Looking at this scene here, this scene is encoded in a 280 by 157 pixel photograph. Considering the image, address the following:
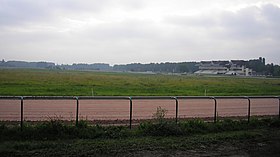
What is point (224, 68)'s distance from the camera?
165 metres

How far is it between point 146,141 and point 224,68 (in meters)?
163

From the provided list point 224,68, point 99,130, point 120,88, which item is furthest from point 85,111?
point 224,68

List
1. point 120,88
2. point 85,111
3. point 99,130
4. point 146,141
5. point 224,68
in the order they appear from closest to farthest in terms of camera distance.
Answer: point 146,141, point 99,130, point 85,111, point 120,88, point 224,68

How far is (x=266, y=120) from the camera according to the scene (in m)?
12.8

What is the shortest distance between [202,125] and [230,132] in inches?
41.0

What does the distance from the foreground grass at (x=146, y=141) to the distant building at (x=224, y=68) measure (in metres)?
145

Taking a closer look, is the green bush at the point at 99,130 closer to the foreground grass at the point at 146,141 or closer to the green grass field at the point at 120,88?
the foreground grass at the point at 146,141

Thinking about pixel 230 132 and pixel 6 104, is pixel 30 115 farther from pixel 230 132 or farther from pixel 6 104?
pixel 230 132

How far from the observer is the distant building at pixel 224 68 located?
503ft

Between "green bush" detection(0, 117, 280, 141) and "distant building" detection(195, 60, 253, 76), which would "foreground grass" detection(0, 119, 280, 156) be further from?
"distant building" detection(195, 60, 253, 76)

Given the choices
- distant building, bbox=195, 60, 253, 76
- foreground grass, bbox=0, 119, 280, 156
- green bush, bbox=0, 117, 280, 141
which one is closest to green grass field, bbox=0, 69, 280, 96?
green bush, bbox=0, 117, 280, 141

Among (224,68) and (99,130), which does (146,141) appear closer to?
(99,130)

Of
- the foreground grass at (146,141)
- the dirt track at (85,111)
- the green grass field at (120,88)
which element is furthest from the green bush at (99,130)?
the green grass field at (120,88)

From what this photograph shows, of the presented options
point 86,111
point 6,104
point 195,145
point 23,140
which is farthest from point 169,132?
point 6,104
